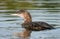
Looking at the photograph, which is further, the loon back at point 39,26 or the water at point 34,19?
the loon back at point 39,26

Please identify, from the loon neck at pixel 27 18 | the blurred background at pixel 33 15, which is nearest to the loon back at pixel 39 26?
the blurred background at pixel 33 15

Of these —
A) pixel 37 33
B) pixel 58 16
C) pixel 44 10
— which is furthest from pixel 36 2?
pixel 37 33

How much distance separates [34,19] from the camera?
14586 millimetres

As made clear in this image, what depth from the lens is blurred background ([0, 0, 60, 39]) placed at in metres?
11.6

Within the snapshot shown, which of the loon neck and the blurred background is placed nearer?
the blurred background

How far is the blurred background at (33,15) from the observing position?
11625 millimetres

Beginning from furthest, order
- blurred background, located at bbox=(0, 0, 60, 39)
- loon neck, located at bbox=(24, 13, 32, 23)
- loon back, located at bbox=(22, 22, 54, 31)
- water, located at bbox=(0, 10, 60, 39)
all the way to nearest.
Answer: loon neck, located at bbox=(24, 13, 32, 23), loon back, located at bbox=(22, 22, 54, 31), blurred background, located at bbox=(0, 0, 60, 39), water, located at bbox=(0, 10, 60, 39)

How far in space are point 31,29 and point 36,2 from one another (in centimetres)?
566

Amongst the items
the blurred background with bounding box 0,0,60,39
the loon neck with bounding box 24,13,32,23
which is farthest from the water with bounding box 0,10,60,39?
the loon neck with bounding box 24,13,32,23

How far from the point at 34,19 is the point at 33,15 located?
2.16 ft

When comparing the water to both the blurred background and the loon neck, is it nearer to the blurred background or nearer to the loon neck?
the blurred background

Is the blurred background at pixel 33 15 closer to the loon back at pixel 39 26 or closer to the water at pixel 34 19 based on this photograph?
the water at pixel 34 19

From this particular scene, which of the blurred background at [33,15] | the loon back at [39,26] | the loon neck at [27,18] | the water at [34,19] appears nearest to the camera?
the water at [34,19]

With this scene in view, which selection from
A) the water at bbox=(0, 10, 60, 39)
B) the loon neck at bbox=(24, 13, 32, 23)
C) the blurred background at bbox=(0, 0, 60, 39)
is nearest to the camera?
the water at bbox=(0, 10, 60, 39)
